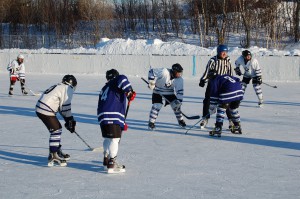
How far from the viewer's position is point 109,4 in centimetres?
3164

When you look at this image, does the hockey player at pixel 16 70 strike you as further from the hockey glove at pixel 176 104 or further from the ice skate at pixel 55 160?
the ice skate at pixel 55 160

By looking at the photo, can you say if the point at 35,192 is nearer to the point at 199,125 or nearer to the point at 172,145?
the point at 172,145

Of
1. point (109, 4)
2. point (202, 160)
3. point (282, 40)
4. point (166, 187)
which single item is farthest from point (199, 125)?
point (109, 4)

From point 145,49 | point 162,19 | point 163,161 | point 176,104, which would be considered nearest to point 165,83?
point 176,104

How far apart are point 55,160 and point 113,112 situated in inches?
36.3

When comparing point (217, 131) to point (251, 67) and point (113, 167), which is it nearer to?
point (113, 167)

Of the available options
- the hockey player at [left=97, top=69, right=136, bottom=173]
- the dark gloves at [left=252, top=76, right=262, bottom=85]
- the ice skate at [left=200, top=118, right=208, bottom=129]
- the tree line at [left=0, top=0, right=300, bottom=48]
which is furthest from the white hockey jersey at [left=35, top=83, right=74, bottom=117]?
the tree line at [left=0, top=0, right=300, bottom=48]

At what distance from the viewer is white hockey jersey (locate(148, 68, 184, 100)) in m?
7.57

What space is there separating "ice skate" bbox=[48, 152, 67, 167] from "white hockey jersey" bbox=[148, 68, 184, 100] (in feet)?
8.18

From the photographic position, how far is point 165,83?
7.61 m

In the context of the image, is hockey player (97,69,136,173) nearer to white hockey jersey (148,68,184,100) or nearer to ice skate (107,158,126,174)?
ice skate (107,158,126,174)

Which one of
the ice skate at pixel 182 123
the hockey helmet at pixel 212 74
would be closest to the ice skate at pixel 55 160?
the hockey helmet at pixel 212 74

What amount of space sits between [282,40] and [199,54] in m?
8.24

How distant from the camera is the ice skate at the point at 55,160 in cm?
535
